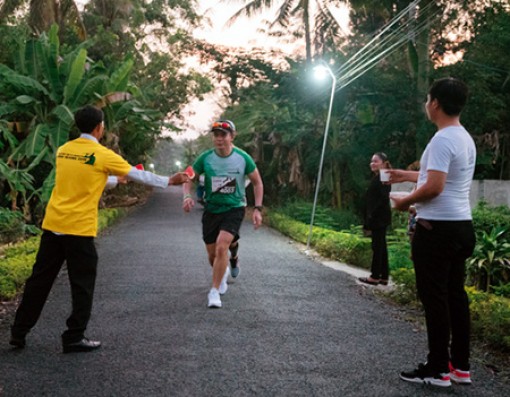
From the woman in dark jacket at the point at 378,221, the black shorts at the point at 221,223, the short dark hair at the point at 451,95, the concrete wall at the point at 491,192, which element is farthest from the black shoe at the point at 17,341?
the concrete wall at the point at 491,192

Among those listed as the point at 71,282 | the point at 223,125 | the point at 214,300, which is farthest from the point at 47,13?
the point at 71,282

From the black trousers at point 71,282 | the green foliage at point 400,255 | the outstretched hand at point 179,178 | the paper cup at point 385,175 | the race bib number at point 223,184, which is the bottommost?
the green foliage at point 400,255

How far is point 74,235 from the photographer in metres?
4.66

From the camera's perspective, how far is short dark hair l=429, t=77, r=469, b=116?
3.90 m

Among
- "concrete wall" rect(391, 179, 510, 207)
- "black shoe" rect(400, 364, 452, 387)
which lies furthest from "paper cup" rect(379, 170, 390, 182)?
"concrete wall" rect(391, 179, 510, 207)

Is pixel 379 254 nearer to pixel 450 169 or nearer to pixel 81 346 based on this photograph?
pixel 450 169

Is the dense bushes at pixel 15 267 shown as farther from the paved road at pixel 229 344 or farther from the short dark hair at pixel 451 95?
the short dark hair at pixel 451 95

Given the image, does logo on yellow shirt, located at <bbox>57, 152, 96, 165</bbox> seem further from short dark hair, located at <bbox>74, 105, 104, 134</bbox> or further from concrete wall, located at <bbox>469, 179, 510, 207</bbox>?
concrete wall, located at <bbox>469, 179, 510, 207</bbox>

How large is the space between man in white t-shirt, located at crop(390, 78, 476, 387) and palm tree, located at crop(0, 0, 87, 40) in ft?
63.7

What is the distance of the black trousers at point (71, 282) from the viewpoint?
4.68 m

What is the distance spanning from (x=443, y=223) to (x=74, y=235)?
2776 mm

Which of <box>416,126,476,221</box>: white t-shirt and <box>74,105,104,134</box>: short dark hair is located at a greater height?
<box>74,105,104,134</box>: short dark hair

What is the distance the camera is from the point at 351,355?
479cm

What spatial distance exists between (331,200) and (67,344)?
19749 mm
